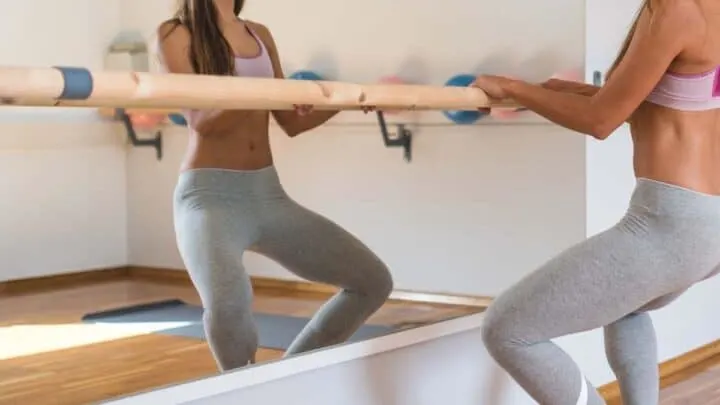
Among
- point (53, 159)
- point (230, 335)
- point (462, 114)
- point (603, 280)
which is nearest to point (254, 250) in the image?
point (230, 335)

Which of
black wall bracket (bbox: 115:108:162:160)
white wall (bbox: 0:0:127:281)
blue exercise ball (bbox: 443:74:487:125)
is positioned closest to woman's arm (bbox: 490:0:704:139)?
blue exercise ball (bbox: 443:74:487:125)

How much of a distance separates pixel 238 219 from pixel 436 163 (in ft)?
4.59

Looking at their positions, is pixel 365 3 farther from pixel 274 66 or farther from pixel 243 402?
pixel 243 402

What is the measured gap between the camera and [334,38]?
348 centimetres

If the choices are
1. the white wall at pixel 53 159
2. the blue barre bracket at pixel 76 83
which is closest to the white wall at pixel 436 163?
the white wall at pixel 53 159

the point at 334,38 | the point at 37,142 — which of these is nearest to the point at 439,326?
the point at 334,38

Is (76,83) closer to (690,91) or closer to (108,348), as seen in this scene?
(690,91)

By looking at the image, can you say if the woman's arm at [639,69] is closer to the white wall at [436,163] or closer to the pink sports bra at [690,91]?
the pink sports bra at [690,91]

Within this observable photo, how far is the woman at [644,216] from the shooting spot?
188 cm

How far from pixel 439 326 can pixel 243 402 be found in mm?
696

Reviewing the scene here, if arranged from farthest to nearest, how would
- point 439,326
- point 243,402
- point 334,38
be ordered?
point 334,38, point 439,326, point 243,402

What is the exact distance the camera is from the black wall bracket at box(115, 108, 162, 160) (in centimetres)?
343

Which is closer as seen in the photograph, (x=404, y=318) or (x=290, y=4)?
(x=404, y=318)

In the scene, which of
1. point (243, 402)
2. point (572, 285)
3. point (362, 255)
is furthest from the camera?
point (362, 255)
